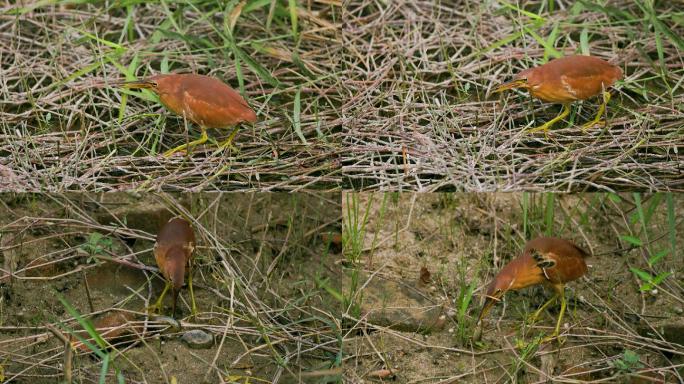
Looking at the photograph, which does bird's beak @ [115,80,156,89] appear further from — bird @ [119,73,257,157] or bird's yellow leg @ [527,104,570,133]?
bird's yellow leg @ [527,104,570,133]

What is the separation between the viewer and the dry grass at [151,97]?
3908 millimetres

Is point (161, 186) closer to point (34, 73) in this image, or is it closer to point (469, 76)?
point (34, 73)

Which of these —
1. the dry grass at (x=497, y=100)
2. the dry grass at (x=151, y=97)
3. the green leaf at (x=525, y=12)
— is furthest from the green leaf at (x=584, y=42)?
the dry grass at (x=151, y=97)

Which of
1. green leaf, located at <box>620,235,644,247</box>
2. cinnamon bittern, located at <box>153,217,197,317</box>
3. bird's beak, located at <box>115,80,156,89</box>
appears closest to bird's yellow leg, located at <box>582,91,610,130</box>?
green leaf, located at <box>620,235,644,247</box>

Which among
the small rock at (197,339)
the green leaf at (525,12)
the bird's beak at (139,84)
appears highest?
the bird's beak at (139,84)

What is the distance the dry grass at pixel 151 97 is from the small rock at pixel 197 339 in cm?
65

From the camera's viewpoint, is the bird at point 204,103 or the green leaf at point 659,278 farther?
the bird at point 204,103

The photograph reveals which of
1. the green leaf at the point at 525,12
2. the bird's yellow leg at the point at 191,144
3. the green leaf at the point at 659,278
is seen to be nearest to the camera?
the green leaf at the point at 659,278

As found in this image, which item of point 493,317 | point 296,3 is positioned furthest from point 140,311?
point 296,3

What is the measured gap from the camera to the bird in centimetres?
388

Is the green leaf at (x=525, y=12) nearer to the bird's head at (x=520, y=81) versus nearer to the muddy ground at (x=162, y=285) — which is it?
the bird's head at (x=520, y=81)

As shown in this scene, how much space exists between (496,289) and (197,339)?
3.69ft

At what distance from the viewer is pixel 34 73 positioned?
455 centimetres

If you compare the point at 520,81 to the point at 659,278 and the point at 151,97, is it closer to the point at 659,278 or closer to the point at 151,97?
the point at 659,278
